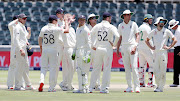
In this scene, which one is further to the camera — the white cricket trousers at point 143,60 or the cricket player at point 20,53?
the white cricket trousers at point 143,60

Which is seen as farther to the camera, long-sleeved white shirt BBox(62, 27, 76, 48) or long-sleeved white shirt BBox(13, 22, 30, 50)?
long-sleeved white shirt BBox(62, 27, 76, 48)

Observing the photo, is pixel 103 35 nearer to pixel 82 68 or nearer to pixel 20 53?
pixel 82 68

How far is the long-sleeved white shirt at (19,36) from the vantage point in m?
13.4

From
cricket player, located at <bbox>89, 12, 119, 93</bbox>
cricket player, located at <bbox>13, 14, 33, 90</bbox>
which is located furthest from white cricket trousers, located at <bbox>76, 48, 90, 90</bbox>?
cricket player, located at <bbox>13, 14, 33, 90</bbox>

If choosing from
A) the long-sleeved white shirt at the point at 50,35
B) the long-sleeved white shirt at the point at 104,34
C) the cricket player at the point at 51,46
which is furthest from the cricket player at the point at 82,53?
the long-sleeved white shirt at the point at 50,35

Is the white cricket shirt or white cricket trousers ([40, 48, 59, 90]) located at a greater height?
the white cricket shirt

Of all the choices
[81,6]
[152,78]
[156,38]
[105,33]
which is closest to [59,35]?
[105,33]

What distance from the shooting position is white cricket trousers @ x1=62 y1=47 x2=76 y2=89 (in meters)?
13.7

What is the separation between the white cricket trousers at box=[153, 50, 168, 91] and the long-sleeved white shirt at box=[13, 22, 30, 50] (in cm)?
414

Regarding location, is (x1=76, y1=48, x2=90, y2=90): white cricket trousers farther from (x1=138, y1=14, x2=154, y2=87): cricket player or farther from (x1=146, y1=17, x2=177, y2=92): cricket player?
(x1=138, y1=14, x2=154, y2=87): cricket player

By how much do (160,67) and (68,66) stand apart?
2879 mm

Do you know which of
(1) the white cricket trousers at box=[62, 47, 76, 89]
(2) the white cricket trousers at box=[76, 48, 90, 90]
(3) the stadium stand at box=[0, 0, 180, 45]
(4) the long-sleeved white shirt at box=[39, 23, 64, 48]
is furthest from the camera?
(3) the stadium stand at box=[0, 0, 180, 45]

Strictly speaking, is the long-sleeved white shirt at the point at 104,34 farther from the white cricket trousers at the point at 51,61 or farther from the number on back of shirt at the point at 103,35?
the white cricket trousers at the point at 51,61

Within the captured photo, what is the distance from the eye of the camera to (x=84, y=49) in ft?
41.8
